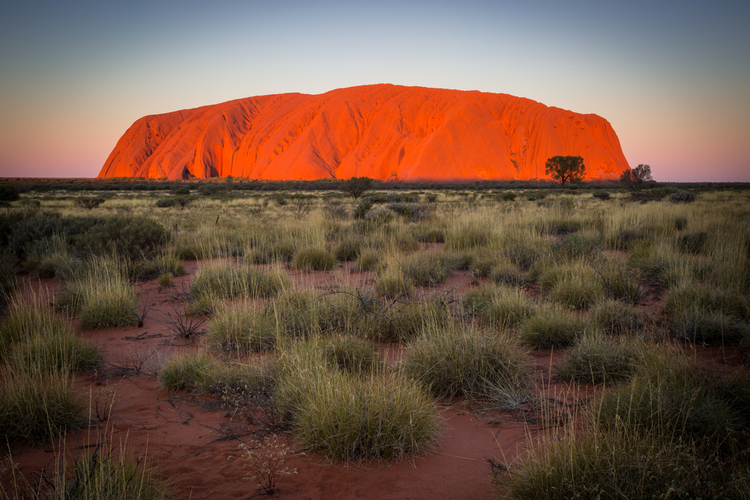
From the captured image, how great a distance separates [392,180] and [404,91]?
3249cm

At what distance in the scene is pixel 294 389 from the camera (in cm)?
270

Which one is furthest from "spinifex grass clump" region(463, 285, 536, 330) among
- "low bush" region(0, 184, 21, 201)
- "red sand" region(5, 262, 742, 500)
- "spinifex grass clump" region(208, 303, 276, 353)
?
"low bush" region(0, 184, 21, 201)

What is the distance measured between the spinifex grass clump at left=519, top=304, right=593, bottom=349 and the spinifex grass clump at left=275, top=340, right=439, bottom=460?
1.86 metres

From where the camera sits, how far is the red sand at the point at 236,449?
2092 millimetres

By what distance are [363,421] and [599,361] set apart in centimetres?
210

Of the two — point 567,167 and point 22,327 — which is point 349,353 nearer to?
point 22,327

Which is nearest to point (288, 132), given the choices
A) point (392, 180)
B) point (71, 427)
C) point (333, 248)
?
point (392, 180)

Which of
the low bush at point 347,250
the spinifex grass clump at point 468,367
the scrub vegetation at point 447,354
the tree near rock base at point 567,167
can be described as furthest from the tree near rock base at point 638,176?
the spinifex grass clump at point 468,367

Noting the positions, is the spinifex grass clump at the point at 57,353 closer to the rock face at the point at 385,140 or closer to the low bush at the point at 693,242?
the low bush at the point at 693,242

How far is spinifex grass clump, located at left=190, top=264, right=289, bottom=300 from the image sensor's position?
223 inches

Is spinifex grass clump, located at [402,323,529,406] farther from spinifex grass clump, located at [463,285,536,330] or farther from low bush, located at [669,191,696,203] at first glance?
low bush, located at [669,191,696,203]

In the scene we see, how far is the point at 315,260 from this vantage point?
302 inches

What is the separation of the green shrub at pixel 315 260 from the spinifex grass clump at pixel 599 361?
16.5 ft

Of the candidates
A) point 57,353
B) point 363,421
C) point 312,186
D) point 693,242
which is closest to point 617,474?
point 363,421
